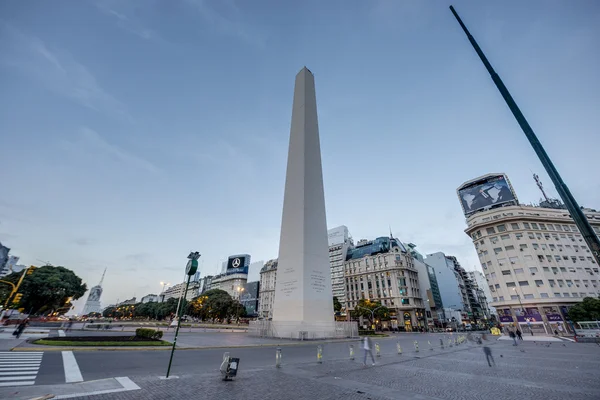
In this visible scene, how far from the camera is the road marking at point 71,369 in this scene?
7.16 meters

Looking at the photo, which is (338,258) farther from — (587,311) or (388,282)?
(587,311)

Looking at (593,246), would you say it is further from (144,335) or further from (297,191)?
(297,191)

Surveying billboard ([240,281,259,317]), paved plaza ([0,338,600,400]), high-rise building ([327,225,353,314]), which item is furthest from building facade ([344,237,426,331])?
paved plaza ([0,338,600,400])

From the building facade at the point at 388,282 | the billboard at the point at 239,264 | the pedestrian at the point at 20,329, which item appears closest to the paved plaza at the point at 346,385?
the pedestrian at the point at 20,329

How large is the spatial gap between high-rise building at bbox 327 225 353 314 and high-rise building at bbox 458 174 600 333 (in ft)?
129

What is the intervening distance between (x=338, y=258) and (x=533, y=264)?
49472mm

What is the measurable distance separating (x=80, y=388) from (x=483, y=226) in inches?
2812

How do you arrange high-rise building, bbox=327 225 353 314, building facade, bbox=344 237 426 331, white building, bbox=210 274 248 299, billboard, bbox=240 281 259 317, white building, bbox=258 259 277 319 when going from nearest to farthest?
1. building facade, bbox=344 237 426 331
2. high-rise building, bbox=327 225 353 314
3. white building, bbox=258 259 277 319
4. billboard, bbox=240 281 259 317
5. white building, bbox=210 274 248 299

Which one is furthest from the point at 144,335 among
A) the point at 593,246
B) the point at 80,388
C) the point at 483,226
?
the point at 483,226

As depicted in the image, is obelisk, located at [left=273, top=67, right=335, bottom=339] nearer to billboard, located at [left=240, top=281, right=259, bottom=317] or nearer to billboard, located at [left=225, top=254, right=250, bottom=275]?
billboard, located at [left=240, top=281, right=259, bottom=317]

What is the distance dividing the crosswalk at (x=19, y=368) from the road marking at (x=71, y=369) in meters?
0.72

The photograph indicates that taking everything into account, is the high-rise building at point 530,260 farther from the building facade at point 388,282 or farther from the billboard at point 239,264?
the billboard at point 239,264

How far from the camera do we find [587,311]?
39.1 m

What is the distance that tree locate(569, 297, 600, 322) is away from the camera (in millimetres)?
38344
